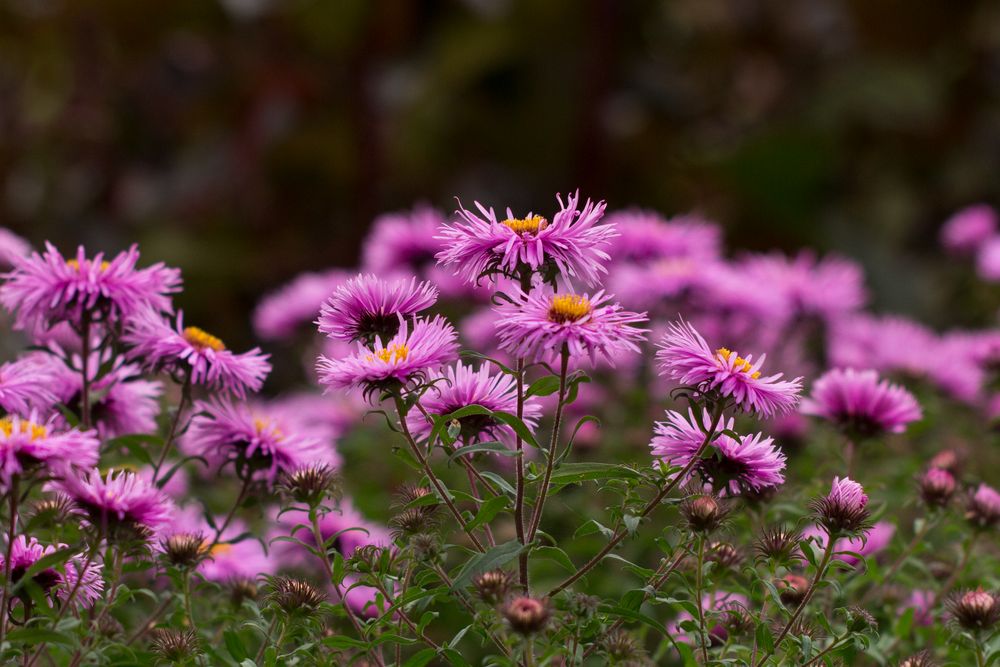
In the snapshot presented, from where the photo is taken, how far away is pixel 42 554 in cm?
102

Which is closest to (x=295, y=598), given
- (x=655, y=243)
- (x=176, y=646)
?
(x=176, y=646)

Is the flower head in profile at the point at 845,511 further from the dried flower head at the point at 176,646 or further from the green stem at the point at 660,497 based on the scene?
the dried flower head at the point at 176,646

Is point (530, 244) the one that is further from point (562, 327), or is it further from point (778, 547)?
point (778, 547)

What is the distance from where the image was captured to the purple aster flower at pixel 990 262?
7.37ft

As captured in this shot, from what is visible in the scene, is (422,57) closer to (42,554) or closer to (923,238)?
(923,238)

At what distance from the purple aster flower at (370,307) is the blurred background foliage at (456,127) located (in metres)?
2.64

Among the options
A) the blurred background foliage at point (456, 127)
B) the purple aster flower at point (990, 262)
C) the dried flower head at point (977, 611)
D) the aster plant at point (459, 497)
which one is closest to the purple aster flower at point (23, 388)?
the aster plant at point (459, 497)

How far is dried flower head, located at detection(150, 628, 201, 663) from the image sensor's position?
3.28 ft

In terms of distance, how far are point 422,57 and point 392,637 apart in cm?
393

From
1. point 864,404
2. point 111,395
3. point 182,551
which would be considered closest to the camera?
point 182,551

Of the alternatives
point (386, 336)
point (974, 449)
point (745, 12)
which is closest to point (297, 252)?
point (745, 12)

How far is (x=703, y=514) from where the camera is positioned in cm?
99

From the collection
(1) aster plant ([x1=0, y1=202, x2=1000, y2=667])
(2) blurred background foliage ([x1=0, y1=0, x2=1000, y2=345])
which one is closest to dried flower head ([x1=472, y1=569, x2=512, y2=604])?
(1) aster plant ([x1=0, y1=202, x2=1000, y2=667])

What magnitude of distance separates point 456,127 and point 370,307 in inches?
134
